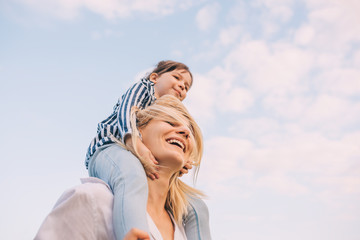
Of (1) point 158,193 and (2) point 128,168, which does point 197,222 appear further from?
(2) point 128,168

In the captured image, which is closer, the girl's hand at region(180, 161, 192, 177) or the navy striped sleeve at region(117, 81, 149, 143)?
the navy striped sleeve at region(117, 81, 149, 143)

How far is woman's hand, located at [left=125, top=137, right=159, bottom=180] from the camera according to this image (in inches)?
113

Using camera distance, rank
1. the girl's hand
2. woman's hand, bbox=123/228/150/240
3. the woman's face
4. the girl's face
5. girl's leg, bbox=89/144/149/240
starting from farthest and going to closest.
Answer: the girl's face, the girl's hand, the woman's face, girl's leg, bbox=89/144/149/240, woman's hand, bbox=123/228/150/240

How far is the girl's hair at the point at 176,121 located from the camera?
320cm

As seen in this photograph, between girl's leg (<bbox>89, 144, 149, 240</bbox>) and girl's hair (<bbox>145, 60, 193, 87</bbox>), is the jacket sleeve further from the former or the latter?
girl's hair (<bbox>145, 60, 193, 87</bbox>)

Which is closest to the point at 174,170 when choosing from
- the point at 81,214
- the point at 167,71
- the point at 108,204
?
the point at 108,204

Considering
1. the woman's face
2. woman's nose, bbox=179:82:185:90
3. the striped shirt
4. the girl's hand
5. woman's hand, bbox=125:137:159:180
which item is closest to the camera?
woman's hand, bbox=125:137:159:180

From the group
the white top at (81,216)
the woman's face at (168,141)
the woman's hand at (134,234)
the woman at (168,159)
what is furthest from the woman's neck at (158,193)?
the woman's hand at (134,234)

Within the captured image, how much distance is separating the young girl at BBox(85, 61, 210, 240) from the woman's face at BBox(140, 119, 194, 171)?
0.31ft

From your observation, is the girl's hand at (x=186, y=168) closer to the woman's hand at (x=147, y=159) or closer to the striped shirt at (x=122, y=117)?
the woman's hand at (x=147, y=159)

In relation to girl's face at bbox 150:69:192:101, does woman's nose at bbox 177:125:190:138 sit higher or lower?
lower

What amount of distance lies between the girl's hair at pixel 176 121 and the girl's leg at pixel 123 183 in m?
0.28

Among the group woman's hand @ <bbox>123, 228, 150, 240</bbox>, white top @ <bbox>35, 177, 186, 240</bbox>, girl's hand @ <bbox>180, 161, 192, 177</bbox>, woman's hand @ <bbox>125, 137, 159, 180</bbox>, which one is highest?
girl's hand @ <bbox>180, 161, 192, 177</bbox>

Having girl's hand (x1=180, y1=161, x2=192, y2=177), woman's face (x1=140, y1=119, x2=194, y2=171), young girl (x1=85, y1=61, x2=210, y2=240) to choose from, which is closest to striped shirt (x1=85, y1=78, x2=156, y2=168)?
young girl (x1=85, y1=61, x2=210, y2=240)
